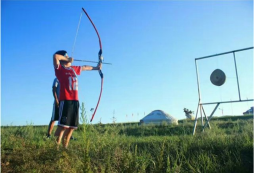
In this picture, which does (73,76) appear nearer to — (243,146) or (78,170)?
(78,170)

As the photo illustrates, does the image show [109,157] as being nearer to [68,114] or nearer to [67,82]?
[68,114]

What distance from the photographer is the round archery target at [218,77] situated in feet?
30.2

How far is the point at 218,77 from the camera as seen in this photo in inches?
369

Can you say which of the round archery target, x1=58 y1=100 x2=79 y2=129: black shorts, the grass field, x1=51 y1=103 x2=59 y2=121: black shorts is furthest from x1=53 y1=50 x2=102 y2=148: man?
the round archery target

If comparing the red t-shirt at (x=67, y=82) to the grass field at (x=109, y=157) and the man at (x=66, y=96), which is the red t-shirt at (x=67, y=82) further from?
the grass field at (x=109, y=157)

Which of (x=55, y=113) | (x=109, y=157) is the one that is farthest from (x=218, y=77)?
(x=109, y=157)

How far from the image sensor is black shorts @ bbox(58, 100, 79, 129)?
4618mm

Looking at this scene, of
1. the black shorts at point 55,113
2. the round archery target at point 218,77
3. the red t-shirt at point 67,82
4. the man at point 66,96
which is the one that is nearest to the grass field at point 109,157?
the man at point 66,96

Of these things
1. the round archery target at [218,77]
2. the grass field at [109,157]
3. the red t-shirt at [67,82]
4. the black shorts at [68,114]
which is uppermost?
the round archery target at [218,77]

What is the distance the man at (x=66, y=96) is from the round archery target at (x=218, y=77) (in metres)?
5.53

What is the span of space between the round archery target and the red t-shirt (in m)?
5.67

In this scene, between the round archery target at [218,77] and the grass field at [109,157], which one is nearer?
the grass field at [109,157]

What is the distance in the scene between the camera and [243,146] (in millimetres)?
4641

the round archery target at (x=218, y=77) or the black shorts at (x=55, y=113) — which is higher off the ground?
the round archery target at (x=218, y=77)
